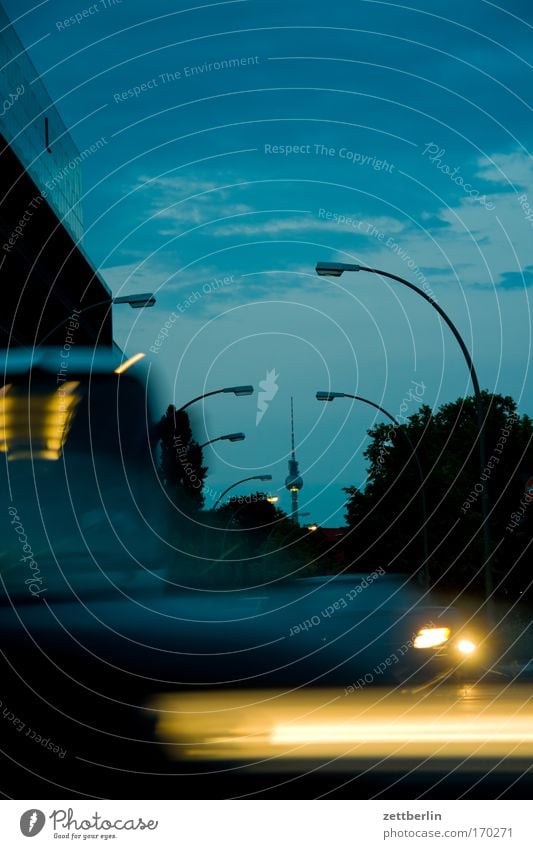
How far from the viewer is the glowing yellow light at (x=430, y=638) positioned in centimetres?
819

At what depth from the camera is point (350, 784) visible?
601 centimetres

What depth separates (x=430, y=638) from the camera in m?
8.40

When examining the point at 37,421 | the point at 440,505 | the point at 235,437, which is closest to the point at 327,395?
the point at 235,437

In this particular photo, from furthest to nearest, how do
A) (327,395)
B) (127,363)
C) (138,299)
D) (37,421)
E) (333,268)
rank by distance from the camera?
1. (327,395)
2. (333,268)
3. (138,299)
4. (127,363)
5. (37,421)

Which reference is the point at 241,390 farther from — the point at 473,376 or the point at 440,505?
the point at 440,505

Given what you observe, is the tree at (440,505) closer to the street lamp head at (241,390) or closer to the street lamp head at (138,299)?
the street lamp head at (241,390)

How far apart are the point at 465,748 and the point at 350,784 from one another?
612mm

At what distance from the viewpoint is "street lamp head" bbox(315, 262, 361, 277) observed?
66.6 ft

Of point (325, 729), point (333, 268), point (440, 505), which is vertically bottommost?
point (325, 729)

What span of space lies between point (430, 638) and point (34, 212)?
31.0 m

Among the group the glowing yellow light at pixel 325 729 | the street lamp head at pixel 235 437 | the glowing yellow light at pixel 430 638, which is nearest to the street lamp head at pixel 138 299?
the glowing yellow light at pixel 430 638

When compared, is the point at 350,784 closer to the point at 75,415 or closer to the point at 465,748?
the point at 465,748

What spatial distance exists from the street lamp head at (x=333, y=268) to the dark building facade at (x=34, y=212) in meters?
10.4

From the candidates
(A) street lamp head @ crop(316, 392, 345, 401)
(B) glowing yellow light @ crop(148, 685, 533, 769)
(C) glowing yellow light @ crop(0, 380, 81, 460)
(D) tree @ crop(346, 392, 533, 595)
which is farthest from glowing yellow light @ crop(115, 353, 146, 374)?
(D) tree @ crop(346, 392, 533, 595)
